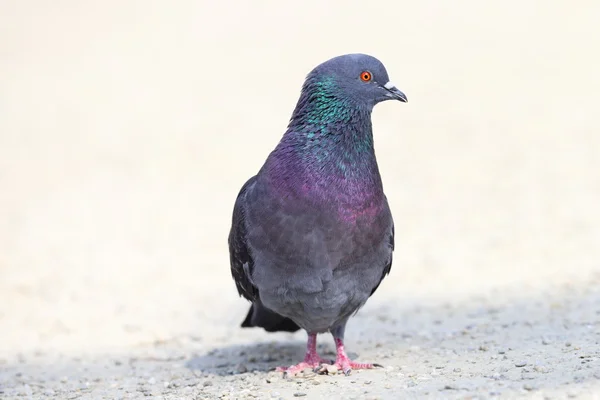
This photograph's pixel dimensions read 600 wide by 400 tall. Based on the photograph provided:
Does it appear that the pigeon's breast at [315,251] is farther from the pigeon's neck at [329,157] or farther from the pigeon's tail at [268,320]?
the pigeon's tail at [268,320]

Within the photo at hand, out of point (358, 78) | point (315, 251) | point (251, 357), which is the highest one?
point (358, 78)

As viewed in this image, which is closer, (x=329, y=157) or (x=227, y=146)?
(x=329, y=157)

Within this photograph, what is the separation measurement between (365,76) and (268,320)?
2.22 m

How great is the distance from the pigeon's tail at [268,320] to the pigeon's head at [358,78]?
1949 mm

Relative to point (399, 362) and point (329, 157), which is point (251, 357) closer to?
point (399, 362)

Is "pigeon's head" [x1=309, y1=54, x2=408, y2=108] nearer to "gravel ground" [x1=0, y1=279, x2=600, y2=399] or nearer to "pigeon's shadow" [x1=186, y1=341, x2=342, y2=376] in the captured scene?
"gravel ground" [x1=0, y1=279, x2=600, y2=399]

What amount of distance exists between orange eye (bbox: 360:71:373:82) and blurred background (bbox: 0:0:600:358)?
11.7 feet

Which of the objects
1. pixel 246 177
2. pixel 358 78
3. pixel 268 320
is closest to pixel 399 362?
pixel 268 320

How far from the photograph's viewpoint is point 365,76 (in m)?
6.53

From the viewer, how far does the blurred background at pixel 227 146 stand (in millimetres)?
10438

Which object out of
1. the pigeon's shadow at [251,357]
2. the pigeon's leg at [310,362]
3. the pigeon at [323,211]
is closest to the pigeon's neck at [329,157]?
the pigeon at [323,211]

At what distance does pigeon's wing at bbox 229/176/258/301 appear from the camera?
6.53 meters

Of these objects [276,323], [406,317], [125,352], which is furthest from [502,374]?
[125,352]

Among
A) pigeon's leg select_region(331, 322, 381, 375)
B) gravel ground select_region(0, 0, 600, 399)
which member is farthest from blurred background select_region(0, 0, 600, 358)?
pigeon's leg select_region(331, 322, 381, 375)
